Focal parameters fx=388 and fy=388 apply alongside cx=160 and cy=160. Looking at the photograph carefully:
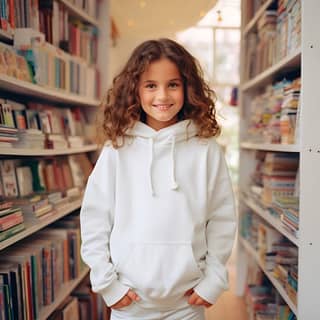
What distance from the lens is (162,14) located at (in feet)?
5.85

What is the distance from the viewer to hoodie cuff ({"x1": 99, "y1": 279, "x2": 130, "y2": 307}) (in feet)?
3.37

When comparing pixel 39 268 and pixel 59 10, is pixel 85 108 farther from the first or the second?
pixel 39 268

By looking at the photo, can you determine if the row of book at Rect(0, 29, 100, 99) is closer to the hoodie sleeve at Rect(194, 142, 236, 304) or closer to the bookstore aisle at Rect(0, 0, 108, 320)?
the bookstore aisle at Rect(0, 0, 108, 320)

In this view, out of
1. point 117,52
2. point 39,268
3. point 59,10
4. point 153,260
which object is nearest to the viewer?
point 153,260

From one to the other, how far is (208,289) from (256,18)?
1530 millimetres

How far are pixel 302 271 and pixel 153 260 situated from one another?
447 millimetres

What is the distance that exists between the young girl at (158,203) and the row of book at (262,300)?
0.63m

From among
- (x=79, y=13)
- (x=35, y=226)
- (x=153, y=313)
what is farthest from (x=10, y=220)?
(x=79, y=13)

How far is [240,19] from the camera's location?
1.96 m

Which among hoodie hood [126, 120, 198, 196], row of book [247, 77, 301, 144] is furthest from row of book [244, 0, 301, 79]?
hoodie hood [126, 120, 198, 196]

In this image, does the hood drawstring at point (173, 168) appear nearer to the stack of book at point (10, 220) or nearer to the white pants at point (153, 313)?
the white pants at point (153, 313)

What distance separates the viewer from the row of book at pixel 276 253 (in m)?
1.41

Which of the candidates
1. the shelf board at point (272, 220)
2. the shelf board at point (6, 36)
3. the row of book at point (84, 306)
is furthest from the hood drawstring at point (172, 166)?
the row of book at point (84, 306)

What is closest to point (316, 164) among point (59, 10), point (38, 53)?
point (38, 53)
